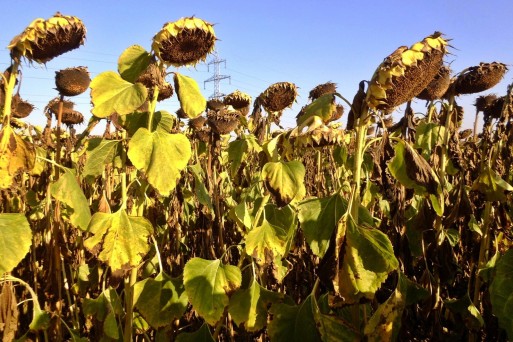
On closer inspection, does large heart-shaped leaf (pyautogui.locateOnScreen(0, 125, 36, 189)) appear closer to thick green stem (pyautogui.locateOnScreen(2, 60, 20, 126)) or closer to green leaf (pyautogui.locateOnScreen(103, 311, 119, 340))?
thick green stem (pyautogui.locateOnScreen(2, 60, 20, 126))

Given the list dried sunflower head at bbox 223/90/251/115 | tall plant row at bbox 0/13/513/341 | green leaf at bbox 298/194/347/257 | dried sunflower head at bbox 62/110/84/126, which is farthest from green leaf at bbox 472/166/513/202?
dried sunflower head at bbox 62/110/84/126

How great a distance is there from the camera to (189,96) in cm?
148

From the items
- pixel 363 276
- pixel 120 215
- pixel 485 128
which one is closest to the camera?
pixel 363 276

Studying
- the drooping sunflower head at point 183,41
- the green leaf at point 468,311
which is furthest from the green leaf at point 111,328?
the green leaf at point 468,311

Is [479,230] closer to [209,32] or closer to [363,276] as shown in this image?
[363,276]

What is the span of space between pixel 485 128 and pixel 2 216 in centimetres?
190

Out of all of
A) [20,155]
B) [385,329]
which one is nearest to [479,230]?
[385,329]

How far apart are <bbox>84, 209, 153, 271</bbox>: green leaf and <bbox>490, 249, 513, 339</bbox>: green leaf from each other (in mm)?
1125

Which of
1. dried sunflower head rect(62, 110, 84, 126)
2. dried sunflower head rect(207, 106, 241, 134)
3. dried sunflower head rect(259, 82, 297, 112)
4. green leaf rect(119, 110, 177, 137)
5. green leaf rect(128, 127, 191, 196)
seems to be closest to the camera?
green leaf rect(128, 127, 191, 196)

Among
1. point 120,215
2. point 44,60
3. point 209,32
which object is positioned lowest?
point 120,215

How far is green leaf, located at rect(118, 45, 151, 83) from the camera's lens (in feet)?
4.70

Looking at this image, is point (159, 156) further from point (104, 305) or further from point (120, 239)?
point (104, 305)

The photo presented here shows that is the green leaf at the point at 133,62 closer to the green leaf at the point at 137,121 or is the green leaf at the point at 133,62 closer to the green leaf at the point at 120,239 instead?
the green leaf at the point at 137,121

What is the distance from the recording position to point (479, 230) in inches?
84.2
